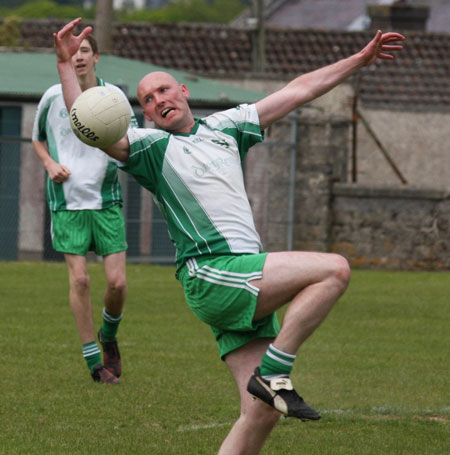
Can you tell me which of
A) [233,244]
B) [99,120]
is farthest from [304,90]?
[99,120]

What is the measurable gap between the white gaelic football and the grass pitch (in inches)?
70.7

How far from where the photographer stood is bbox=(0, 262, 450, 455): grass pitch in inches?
259

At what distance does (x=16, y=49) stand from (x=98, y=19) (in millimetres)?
1842

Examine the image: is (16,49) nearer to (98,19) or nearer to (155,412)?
(98,19)

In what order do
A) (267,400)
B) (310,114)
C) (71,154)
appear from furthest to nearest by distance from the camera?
(310,114) → (71,154) → (267,400)

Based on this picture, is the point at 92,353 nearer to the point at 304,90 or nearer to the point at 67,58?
the point at 67,58

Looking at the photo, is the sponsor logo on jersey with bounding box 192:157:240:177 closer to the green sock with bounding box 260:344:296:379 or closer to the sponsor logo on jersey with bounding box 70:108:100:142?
the sponsor logo on jersey with bounding box 70:108:100:142

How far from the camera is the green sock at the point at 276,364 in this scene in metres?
5.18

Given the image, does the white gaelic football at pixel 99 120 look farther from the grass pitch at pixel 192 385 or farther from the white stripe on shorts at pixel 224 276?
the grass pitch at pixel 192 385

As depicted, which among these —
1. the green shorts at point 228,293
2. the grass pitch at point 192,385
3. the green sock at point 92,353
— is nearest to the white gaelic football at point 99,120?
the green shorts at point 228,293

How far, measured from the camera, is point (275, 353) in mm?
5203

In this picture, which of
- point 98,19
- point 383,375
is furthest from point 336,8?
point 383,375

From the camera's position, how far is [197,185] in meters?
5.61

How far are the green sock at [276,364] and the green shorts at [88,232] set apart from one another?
11.7 ft
